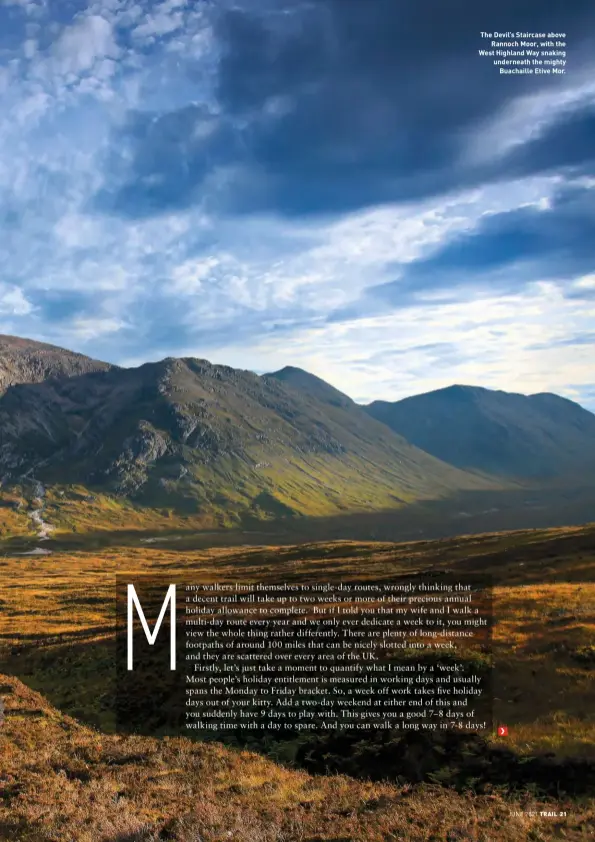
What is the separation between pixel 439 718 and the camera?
20.1m

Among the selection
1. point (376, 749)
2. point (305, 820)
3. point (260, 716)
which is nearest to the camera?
point (305, 820)

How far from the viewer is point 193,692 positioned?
2617 cm

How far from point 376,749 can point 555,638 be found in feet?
41.9

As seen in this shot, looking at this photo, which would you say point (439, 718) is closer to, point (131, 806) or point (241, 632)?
point (131, 806)

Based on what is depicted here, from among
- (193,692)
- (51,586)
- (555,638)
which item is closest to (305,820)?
(193,692)

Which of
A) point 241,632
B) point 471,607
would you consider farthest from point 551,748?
point 241,632

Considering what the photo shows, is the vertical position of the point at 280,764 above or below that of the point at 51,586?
above

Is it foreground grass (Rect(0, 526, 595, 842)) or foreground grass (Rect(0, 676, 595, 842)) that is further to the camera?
foreground grass (Rect(0, 526, 595, 842))

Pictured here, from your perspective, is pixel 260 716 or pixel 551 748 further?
pixel 260 716

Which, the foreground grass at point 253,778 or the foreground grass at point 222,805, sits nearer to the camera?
the foreground grass at point 222,805

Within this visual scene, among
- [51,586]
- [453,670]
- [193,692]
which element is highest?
[453,670]

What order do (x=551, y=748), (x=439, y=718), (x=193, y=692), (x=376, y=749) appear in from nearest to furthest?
(x=551, y=748)
(x=376, y=749)
(x=439, y=718)
(x=193, y=692)

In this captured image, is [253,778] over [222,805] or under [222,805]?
under

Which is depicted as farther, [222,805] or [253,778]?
[253,778]
